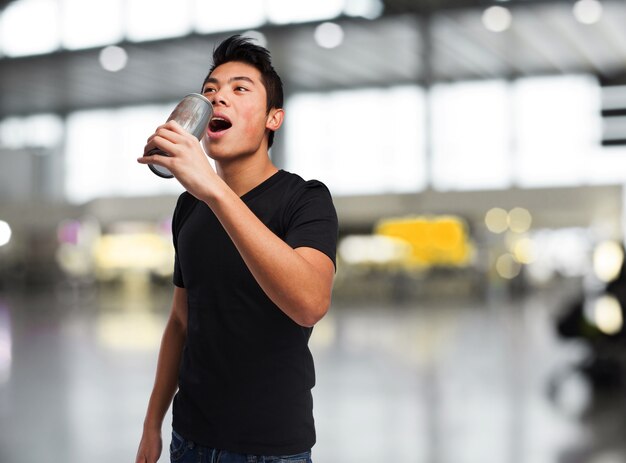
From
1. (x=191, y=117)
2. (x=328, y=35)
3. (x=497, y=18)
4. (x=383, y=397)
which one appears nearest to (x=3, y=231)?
(x=328, y=35)

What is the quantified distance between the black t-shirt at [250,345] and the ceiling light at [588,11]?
21693 millimetres

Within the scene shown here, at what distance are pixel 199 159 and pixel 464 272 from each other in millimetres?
23971

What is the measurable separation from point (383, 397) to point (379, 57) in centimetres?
1911

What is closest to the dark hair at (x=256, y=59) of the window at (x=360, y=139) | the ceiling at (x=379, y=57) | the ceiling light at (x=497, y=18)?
the ceiling at (x=379, y=57)

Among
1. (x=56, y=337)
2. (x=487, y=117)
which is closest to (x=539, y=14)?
(x=487, y=117)

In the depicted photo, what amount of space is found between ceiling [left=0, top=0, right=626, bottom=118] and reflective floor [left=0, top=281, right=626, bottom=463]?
12.3m

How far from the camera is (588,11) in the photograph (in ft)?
70.4

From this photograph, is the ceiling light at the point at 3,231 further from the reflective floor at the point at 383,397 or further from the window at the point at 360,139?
the window at the point at 360,139

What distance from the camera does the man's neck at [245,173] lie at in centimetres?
147

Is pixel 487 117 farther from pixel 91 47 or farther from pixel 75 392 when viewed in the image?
pixel 75 392

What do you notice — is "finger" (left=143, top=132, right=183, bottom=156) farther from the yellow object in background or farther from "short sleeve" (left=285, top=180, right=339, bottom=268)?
the yellow object in background

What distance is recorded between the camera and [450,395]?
657 cm

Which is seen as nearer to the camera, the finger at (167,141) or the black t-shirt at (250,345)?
the finger at (167,141)

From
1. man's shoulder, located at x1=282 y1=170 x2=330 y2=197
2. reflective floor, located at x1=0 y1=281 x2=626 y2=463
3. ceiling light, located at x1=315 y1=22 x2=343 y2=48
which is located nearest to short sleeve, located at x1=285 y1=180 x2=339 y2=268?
man's shoulder, located at x1=282 y1=170 x2=330 y2=197
